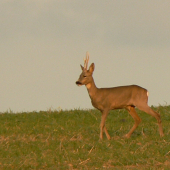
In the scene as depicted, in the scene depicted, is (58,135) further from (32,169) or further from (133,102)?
(32,169)

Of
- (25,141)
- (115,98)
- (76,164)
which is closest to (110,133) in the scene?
(115,98)

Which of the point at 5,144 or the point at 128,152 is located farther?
the point at 5,144

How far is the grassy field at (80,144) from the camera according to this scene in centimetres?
913

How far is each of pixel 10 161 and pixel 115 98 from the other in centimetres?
393

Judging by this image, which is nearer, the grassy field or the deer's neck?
the grassy field

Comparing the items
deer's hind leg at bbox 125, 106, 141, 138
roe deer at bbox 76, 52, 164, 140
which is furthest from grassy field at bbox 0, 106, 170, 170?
roe deer at bbox 76, 52, 164, 140

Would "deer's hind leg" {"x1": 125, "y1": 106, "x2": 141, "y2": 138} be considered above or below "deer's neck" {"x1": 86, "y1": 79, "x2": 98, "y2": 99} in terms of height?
below

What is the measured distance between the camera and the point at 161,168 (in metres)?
8.52

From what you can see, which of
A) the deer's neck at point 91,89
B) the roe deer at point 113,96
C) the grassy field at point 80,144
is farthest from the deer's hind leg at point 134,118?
the deer's neck at point 91,89

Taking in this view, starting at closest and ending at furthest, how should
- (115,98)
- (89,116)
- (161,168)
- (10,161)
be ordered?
(161,168) < (10,161) < (115,98) < (89,116)

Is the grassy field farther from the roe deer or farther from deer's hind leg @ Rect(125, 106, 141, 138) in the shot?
the roe deer

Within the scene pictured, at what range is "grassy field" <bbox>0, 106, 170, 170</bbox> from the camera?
30.0 ft

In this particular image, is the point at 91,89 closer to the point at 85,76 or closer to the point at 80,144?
the point at 85,76

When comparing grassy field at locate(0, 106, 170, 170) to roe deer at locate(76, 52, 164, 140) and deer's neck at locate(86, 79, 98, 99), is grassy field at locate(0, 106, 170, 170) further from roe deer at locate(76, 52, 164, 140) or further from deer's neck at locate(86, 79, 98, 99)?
deer's neck at locate(86, 79, 98, 99)
